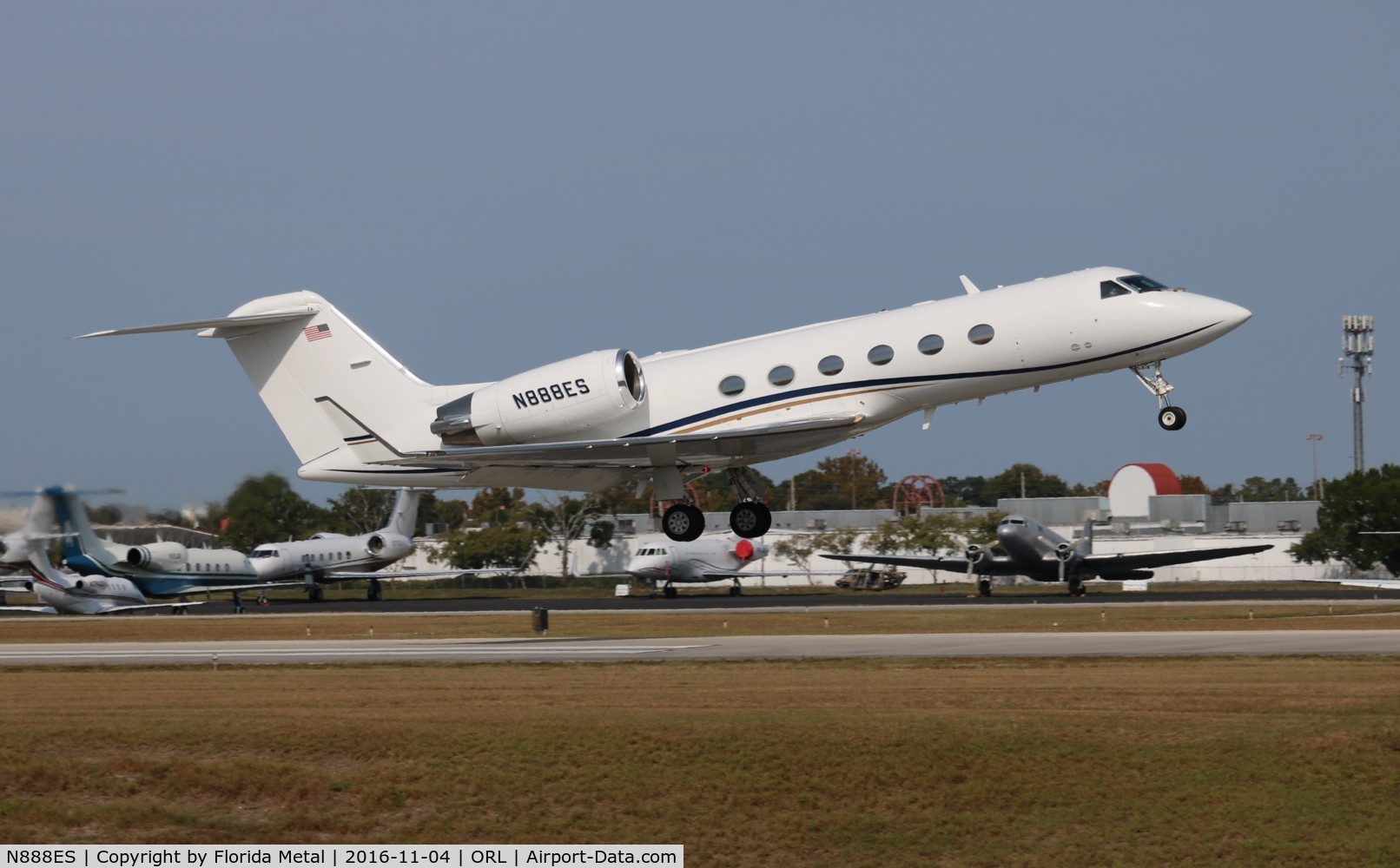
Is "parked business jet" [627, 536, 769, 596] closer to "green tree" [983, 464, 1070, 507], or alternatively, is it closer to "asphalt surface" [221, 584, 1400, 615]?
"asphalt surface" [221, 584, 1400, 615]

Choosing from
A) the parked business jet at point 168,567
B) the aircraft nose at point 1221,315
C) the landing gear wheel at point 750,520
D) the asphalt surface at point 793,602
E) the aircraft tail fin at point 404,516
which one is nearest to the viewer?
the aircraft nose at point 1221,315

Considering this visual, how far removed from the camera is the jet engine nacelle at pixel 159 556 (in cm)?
5684

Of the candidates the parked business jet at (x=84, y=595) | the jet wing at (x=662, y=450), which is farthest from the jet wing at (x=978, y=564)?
the jet wing at (x=662, y=450)

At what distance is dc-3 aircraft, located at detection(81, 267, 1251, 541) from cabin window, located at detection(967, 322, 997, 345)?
31 millimetres

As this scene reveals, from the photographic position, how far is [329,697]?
70.4 ft

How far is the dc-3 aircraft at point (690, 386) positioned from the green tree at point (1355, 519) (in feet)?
170

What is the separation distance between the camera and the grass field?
14.9m

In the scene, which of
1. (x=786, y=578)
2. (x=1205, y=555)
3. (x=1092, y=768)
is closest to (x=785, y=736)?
(x=1092, y=768)

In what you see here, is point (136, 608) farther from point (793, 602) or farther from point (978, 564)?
point (978, 564)

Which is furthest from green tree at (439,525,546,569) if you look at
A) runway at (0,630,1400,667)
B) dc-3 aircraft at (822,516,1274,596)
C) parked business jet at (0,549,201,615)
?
runway at (0,630,1400,667)

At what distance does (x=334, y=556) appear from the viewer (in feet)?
219

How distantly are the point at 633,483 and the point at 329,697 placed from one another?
794 centimetres

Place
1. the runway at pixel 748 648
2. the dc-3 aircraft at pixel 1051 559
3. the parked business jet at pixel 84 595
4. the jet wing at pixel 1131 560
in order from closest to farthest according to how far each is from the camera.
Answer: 1. the runway at pixel 748 648
2. the parked business jet at pixel 84 595
3. the dc-3 aircraft at pixel 1051 559
4. the jet wing at pixel 1131 560

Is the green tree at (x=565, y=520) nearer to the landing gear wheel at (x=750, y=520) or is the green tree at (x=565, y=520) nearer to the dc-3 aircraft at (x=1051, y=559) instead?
the dc-3 aircraft at (x=1051, y=559)
